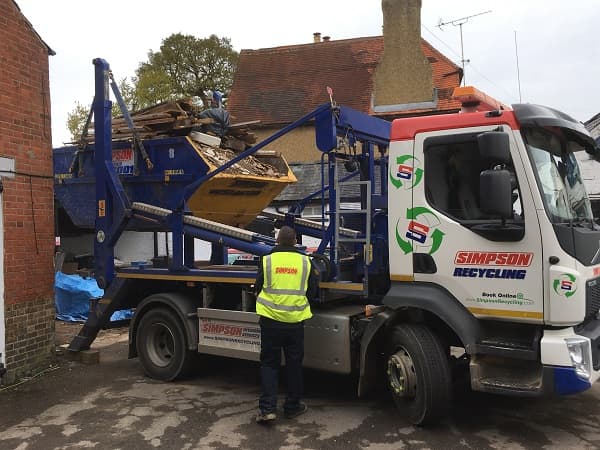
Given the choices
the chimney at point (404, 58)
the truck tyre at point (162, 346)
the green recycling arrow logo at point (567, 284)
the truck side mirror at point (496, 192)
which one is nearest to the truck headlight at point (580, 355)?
the green recycling arrow logo at point (567, 284)

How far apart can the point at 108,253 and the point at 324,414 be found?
3507 millimetres

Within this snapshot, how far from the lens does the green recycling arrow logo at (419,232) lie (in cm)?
477

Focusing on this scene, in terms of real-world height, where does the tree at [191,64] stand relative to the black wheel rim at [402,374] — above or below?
above

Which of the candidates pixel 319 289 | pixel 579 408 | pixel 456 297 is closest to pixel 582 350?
pixel 456 297

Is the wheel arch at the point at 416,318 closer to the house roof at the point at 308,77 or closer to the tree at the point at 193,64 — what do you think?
the house roof at the point at 308,77

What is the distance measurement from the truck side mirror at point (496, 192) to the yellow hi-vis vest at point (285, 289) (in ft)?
5.60

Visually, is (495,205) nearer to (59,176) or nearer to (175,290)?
(175,290)

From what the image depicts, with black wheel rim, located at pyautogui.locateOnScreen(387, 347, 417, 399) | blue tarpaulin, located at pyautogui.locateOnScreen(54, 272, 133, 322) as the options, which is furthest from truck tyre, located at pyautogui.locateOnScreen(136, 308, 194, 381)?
blue tarpaulin, located at pyautogui.locateOnScreen(54, 272, 133, 322)

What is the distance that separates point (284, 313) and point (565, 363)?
2.23 m

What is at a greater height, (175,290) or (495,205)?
(495,205)

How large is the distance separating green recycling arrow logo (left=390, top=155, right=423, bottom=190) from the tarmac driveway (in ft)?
6.74

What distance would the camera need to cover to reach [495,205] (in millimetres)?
4180

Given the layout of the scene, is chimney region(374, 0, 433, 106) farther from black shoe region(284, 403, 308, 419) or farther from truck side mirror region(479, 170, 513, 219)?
truck side mirror region(479, 170, 513, 219)

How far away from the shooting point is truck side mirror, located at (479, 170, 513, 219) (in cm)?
413
